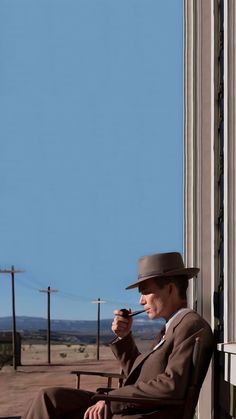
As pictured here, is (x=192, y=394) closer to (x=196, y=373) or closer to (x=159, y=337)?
(x=196, y=373)

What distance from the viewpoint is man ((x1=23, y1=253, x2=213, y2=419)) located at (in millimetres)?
2799

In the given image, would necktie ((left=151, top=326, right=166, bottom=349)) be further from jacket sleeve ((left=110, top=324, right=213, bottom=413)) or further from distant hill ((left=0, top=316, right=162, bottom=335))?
distant hill ((left=0, top=316, right=162, bottom=335))

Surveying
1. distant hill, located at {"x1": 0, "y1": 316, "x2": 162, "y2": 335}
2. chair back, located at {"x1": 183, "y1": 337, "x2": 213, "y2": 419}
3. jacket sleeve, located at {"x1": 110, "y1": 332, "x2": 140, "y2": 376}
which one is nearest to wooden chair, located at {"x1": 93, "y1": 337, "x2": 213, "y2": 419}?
chair back, located at {"x1": 183, "y1": 337, "x2": 213, "y2": 419}

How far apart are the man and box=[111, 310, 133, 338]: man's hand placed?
0.28 meters

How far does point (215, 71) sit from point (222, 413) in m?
1.53

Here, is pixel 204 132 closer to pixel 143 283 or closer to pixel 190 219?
pixel 190 219

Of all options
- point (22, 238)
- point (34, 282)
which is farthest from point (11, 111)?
point (34, 282)

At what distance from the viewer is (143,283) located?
3.13 metres

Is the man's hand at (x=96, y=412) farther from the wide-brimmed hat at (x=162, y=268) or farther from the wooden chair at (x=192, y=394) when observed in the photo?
the wide-brimmed hat at (x=162, y=268)

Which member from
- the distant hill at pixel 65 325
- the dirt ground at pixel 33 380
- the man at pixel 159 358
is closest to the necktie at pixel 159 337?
the man at pixel 159 358

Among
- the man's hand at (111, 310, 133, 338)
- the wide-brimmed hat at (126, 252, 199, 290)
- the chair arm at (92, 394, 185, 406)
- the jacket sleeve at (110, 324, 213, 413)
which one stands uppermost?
the wide-brimmed hat at (126, 252, 199, 290)

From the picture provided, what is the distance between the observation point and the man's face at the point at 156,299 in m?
3.08

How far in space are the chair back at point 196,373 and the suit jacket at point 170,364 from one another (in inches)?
0.6

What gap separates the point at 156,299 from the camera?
309cm
